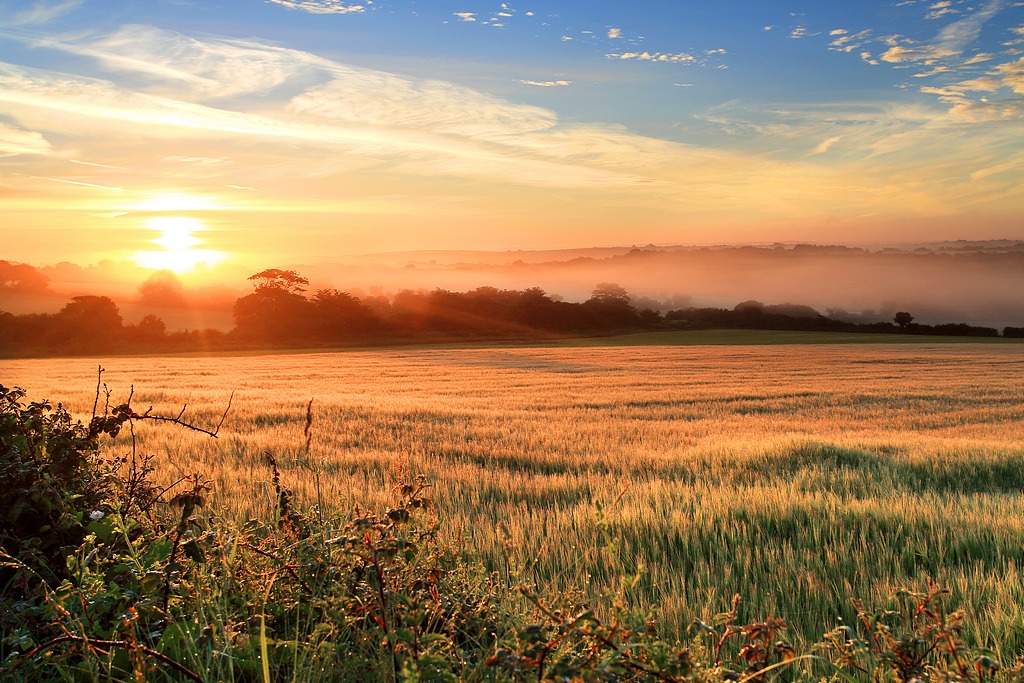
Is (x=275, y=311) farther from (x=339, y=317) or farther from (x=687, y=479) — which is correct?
(x=687, y=479)

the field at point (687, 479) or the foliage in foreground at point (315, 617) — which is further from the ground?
the foliage in foreground at point (315, 617)

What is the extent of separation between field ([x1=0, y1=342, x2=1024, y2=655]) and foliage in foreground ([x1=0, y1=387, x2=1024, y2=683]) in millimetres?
352

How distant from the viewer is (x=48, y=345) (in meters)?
56.3

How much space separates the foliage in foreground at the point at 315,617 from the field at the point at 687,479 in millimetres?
352

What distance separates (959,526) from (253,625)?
17.6 ft

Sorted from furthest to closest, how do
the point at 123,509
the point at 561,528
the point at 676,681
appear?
1. the point at 561,528
2. the point at 123,509
3. the point at 676,681

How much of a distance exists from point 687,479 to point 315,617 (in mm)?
5946

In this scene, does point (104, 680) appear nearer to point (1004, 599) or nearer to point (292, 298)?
point (1004, 599)

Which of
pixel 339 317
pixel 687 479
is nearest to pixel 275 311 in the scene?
pixel 339 317

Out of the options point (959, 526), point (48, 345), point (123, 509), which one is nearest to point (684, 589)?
point (959, 526)

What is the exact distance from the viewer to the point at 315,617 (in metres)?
3.27

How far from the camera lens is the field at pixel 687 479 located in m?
4.29

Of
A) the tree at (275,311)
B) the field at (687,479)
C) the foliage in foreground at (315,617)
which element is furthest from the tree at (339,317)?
the foliage in foreground at (315,617)

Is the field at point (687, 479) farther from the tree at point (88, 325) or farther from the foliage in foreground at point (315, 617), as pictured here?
the tree at point (88, 325)
